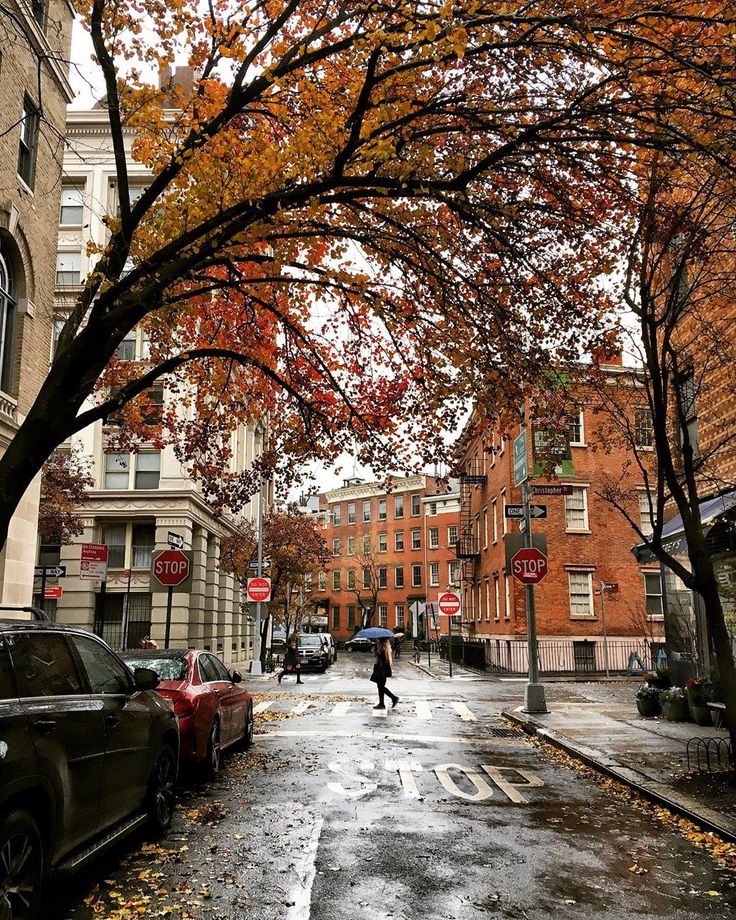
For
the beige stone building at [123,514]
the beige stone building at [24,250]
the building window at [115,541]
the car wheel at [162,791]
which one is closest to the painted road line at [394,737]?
the beige stone building at [24,250]

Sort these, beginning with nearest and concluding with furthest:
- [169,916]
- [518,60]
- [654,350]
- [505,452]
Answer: [169,916], [518,60], [654,350], [505,452]

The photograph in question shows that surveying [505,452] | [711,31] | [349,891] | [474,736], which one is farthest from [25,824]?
[505,452]

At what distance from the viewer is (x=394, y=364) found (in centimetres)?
1377

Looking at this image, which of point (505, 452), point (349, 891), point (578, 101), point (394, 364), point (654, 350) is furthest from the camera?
point (505, 452)

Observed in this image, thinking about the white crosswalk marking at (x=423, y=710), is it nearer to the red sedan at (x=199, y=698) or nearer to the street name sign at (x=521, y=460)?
the street name sign at (x=521, y=460)

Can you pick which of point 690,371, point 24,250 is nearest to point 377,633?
point 690,371

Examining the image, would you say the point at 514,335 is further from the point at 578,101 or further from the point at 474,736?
the point at 474,736

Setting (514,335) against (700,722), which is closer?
(514,335)

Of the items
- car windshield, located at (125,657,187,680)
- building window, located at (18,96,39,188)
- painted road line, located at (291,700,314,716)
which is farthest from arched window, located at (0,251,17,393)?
painted road line, located at (291,700,314,716)

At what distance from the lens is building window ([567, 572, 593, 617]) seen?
33.9 metres

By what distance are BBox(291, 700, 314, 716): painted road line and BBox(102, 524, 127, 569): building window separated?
14.9 metres

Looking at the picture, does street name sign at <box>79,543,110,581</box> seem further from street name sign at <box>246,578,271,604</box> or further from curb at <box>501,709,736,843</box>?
street name sign at <box>246,578,271,604</box>

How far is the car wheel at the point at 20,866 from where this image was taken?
4.21 metres

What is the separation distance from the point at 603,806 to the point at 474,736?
5847mm
